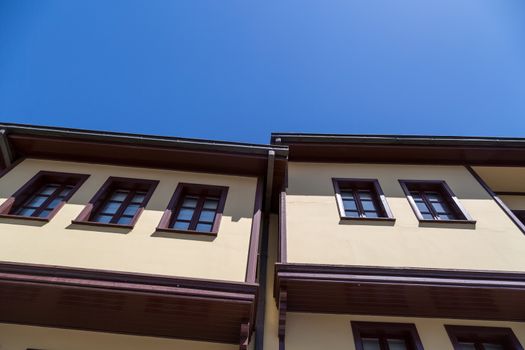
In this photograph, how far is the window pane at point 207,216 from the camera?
742 centimetres

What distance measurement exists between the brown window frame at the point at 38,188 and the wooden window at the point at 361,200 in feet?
19.0

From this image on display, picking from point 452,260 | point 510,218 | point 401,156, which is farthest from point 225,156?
point 510,218

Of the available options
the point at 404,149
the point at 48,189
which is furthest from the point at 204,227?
the point at 404,149

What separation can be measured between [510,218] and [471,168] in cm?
213

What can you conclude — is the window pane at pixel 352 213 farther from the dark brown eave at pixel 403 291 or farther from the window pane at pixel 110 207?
the window pane at pixel 110 207

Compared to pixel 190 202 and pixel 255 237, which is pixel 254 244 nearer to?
pixel 255 237

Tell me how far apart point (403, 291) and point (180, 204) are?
4.82m

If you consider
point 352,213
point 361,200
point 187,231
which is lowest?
point 187,231

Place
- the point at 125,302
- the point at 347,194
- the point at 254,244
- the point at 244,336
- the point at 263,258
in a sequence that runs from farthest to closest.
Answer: the point at 347,194 < the point at 263,258 < the point at 254,244 < the point at 125,302 < the point at 244,336

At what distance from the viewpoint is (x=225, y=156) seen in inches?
337

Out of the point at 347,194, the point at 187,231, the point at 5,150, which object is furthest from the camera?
the point at 347,194

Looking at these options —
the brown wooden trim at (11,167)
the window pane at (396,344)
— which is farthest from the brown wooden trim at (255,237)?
the brown wooden trim at (11,167)

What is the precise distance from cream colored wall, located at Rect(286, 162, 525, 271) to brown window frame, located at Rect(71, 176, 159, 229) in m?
3.05

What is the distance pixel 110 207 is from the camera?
7.67m
